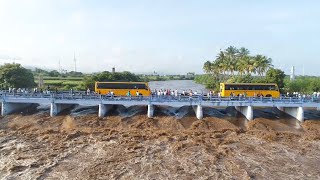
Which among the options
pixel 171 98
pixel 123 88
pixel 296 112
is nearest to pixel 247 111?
pixel 296 112

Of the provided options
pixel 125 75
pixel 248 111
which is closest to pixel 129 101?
pixel 248 111

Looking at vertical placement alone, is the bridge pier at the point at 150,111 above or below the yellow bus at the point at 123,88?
below

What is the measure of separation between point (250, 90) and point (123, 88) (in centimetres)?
1802

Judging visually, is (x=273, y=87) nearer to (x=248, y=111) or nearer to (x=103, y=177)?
(x=248, y=111)

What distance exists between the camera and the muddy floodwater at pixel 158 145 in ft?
74.2

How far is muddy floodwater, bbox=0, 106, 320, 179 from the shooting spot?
22.6 meters

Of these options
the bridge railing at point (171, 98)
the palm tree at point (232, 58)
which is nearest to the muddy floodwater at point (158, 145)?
the bridge railing at point (171, 98)

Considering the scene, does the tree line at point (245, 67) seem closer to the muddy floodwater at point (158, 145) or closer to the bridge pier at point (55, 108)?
the muddy floodwater at point (158, 145)

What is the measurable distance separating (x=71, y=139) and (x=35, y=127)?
6.73m

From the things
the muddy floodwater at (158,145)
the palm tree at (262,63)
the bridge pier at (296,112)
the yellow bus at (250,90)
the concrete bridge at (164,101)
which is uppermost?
the palm tree at (262,63)

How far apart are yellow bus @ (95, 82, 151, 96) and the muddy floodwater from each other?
119 inches

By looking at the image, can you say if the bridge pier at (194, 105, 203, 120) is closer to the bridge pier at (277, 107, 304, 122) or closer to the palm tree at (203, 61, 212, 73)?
the bridge pier at (277, 107, 304, 122)

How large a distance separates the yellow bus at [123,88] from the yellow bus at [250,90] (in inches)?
434

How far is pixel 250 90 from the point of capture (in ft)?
150
